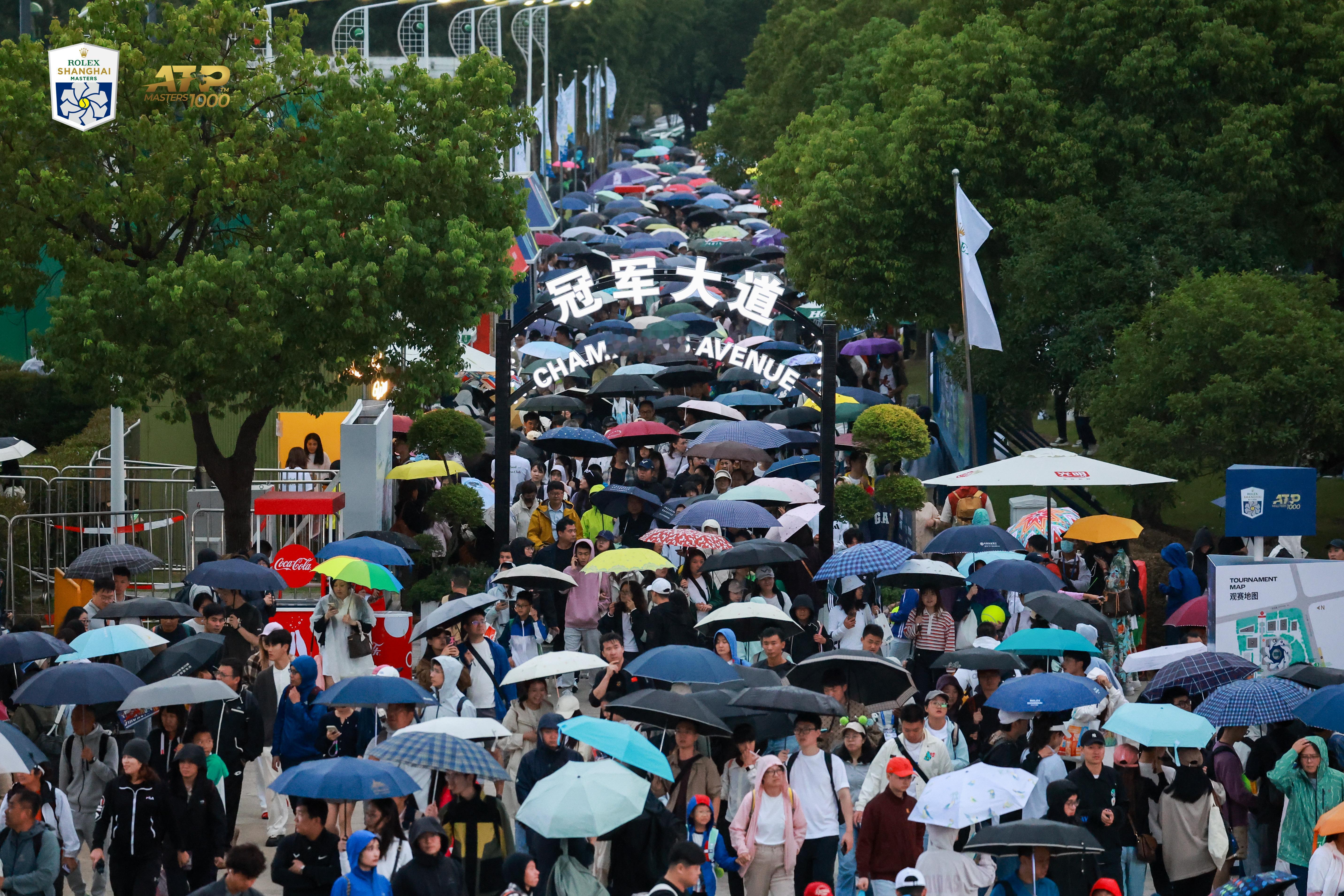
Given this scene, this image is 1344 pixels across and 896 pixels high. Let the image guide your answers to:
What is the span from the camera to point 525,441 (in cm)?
2278

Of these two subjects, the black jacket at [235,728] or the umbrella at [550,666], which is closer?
the black jacket at [235,728]

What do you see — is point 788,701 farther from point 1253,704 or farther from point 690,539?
point 690,539

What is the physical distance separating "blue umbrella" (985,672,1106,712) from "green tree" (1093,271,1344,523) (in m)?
9.45

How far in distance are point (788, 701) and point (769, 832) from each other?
0.79 meters

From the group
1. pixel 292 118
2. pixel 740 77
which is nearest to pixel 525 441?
pixel 292 118

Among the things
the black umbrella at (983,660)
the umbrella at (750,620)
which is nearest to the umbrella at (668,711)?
the black umbrella at (983,660)

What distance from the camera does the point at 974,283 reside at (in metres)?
21.5

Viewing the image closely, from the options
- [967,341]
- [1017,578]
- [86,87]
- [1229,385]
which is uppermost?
[86,87]

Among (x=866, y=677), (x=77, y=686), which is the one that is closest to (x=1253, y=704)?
(x=866, y=677)

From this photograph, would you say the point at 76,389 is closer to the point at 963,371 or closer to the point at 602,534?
the point at 602,534

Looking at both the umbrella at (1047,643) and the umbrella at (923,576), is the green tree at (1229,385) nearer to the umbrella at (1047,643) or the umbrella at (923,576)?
the umbrella at (923,576)

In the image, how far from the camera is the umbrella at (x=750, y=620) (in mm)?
13094

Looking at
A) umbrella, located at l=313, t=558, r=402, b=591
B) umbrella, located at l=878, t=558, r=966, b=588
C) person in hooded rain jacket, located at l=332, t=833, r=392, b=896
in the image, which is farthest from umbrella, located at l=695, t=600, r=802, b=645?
person in hooded rain jacket, located at l=332, t=833, r=392, b=896

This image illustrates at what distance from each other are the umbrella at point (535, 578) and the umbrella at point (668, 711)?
4022 mm
